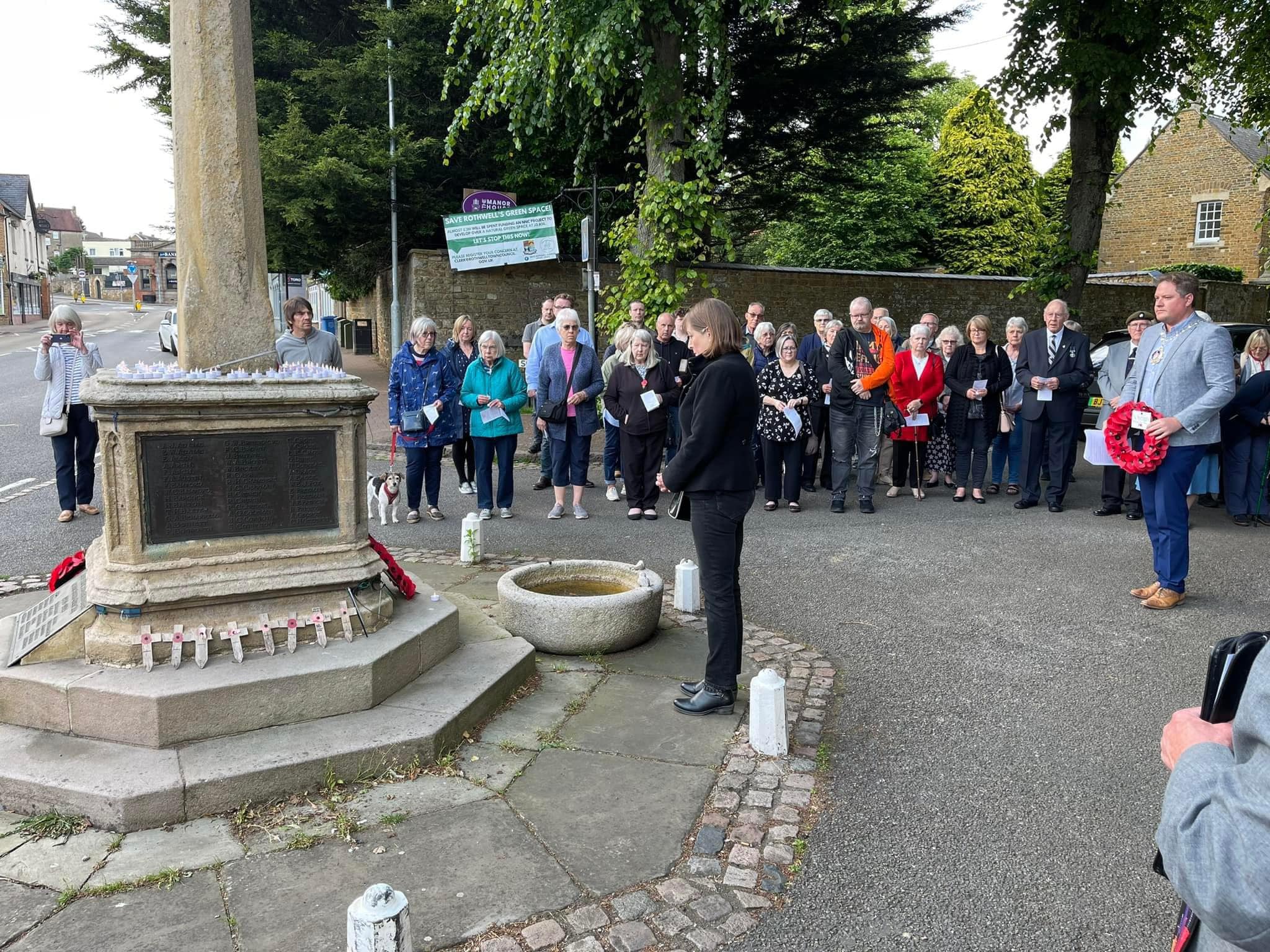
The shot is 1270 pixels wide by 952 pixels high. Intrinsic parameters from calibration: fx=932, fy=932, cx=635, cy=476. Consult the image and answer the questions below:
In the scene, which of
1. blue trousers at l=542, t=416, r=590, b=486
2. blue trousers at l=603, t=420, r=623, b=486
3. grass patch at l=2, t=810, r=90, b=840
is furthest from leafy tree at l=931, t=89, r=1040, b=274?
grass patch at l=2, t=810, r=90, b=840

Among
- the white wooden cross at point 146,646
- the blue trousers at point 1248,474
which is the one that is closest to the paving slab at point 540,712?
the white wooden cross at point 146,646

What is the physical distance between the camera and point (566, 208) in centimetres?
1958

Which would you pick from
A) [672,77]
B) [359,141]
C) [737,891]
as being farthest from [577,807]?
[359,141]

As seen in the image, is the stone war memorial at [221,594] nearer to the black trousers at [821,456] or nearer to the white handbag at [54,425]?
the white handbag at [54,425]

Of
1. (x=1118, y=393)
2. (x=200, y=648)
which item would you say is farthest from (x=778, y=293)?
(x=200, y=648)

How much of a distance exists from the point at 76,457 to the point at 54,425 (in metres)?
0.52

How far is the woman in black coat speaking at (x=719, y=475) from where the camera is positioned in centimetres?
465

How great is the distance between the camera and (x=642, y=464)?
9.32m

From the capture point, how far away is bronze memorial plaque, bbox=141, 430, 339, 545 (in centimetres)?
444

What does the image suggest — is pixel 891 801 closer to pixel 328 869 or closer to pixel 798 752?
pixel 798 752

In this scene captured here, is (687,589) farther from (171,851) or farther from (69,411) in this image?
(69,411)

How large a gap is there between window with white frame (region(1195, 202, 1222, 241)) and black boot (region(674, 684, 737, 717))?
120ft

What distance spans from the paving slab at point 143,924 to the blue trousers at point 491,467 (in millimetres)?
6077

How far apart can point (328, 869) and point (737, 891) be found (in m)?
1.47
